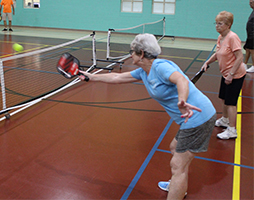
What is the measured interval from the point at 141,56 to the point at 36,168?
200 cm

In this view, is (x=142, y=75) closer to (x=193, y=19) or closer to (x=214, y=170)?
(x=214, y=170)

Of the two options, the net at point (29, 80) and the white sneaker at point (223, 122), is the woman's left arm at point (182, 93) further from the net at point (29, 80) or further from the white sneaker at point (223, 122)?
the net at point (29, 80)

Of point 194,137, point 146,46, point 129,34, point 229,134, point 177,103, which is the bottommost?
point 229,134

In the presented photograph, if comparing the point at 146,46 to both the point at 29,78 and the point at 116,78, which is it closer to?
the point at 116,78

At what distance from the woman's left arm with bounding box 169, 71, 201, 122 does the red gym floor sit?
4.25ft

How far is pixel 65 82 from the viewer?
6.98 meters

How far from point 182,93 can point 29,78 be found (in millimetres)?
5968

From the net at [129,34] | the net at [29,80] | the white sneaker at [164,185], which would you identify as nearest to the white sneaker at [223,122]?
the white sneaker at [164,185]

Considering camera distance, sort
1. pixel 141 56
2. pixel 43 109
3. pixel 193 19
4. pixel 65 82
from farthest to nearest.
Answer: pixel 193 19 → pixel 65 82 → pixel 43 109 → pixel 141 56

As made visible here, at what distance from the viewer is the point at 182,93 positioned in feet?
6.84

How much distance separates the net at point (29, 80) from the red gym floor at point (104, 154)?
0.30 meters

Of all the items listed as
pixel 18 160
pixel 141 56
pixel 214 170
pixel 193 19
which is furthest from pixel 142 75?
pixel 193 19

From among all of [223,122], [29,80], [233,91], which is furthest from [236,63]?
[29,80]

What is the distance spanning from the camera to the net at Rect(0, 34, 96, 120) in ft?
16.7
